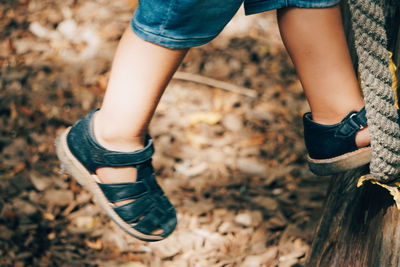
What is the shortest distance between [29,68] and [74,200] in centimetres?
90

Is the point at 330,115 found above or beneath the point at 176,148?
above

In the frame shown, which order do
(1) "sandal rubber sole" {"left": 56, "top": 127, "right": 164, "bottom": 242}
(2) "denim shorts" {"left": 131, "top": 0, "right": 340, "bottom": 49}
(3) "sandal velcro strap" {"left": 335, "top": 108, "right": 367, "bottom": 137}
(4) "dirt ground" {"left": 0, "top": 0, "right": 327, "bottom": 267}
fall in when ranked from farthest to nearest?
(4) "dirt ground" {"left": 0, "top": 0, "right": 327, "bottom": 267}, (1) "sandal rubber sole" {"left": 56, "top": 127, "right": 164, "bottom": 242}, (3) "sandal velcro strap" {"left": 335, "top": 108, "right": 367, "bottom": 137}, (2) "denim shorts" {"left": 131, "top": 0, "right": 340, "bottom": 49}

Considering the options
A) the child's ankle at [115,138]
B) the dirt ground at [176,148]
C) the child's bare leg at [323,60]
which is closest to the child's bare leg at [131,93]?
the child's ankle at [115,138]

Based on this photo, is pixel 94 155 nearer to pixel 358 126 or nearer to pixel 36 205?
pixel 358 126

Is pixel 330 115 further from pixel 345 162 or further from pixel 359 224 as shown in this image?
pixel 359 224

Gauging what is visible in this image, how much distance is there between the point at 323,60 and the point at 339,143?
0.20 m

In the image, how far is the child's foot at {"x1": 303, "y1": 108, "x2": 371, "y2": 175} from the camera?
1.22 m

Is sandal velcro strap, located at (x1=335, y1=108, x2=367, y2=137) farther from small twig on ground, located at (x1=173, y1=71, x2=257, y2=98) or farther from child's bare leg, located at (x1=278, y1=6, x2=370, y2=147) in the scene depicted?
small twig on ground, located at (x1=173, y1=71, x2=257, y2=98)

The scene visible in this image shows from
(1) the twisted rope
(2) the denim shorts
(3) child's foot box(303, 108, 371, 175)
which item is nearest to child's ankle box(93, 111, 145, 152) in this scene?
(2) the denim shorts

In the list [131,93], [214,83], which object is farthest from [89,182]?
[214,83]

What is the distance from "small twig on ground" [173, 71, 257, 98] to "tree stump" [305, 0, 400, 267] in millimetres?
1073

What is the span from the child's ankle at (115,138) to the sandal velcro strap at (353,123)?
475mm

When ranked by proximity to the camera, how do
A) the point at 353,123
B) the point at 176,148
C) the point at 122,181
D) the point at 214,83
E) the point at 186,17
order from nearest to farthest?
the point at 186,17, the point at 353,123, the point at 122,181, the point at 176,148, the point at 214,83

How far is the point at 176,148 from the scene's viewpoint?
Answer: 7.74 ft
